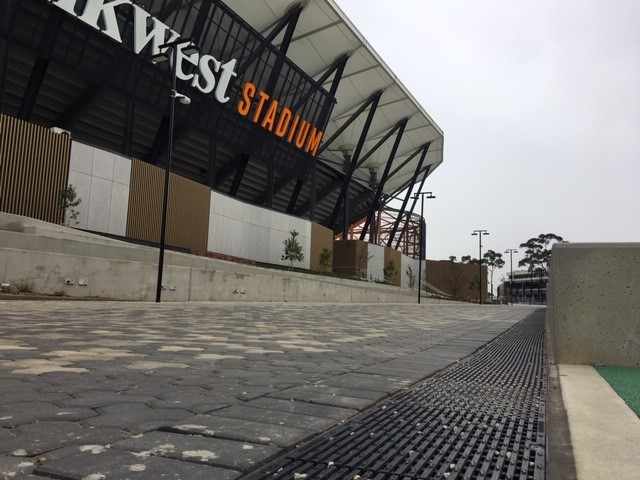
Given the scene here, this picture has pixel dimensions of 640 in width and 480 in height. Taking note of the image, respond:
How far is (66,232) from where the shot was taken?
1866 cm

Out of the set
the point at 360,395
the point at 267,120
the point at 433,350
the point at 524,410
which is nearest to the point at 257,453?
the point at 360,395

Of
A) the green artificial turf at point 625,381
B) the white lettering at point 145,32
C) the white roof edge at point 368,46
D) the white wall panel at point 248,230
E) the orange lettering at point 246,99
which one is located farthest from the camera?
the white roof edge at point 368,46

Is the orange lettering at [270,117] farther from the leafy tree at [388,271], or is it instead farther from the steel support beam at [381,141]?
the leafy tree at [388,271]

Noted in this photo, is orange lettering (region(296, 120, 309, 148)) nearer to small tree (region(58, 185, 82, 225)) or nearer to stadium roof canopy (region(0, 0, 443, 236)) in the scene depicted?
stadium roof canopy (region(0, 0, 443, 236))

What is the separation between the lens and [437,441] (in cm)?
258

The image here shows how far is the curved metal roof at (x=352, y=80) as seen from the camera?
3722 centimetres

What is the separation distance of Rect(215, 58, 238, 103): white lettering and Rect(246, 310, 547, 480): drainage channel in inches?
1207

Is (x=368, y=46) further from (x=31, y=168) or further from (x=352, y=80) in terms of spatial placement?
(x=31, y=168)

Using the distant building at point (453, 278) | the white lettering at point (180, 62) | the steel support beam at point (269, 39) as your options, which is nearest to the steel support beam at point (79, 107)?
the white lettering at point (180, 62)

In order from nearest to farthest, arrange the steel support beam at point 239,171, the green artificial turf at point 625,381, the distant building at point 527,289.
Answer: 1. the green artificial turf at point 625,381
2. the steel support beam at point 239,171
3. the distant building at point 527,289

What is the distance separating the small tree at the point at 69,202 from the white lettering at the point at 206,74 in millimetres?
10804

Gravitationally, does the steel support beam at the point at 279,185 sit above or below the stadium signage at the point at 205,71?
below

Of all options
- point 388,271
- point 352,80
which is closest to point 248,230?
point 352,80

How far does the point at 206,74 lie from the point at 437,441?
31216 mm
